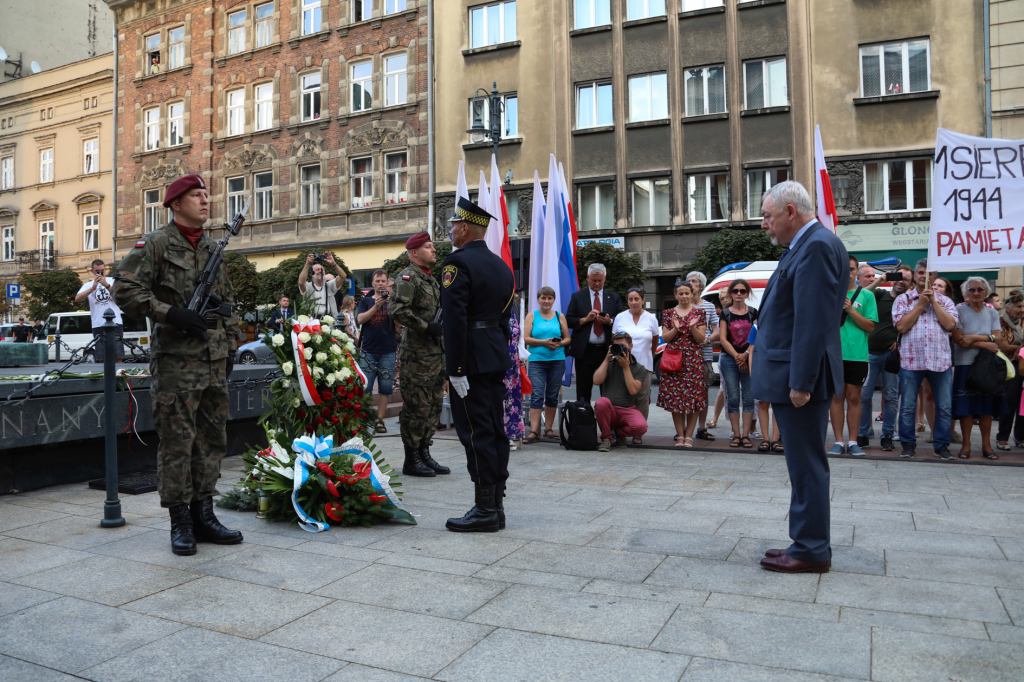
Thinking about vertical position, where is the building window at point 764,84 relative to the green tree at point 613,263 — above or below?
above

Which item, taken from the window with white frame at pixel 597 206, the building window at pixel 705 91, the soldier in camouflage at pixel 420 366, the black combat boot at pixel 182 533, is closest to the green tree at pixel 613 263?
the window with white frame at pixel 597 206

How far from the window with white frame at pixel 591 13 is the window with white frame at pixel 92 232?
26.4 metres

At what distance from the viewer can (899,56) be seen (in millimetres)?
23234

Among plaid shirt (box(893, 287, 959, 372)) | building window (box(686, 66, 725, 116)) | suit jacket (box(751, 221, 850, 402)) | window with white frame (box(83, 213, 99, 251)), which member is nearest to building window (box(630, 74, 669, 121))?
building window (box(686, 66, 725, 116))

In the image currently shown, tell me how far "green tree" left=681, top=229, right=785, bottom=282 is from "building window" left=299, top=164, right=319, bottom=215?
15965 millimetres

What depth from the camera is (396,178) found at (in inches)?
1198

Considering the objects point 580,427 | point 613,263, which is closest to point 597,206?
point 613,263

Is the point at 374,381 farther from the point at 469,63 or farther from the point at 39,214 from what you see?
the point at 39,214

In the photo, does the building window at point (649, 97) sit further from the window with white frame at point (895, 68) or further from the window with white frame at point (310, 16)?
the window with white frame at point (310, 16)

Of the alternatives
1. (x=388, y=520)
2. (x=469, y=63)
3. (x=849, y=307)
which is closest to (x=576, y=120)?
(x=469, y=63)

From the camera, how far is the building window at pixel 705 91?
82.6 feet

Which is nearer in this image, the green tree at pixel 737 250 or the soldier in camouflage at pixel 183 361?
the soldier in camouflage at pixel 183 361

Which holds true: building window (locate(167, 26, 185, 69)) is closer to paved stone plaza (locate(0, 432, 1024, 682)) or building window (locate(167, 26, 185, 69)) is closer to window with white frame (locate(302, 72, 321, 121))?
window with white frame (locate(302, 72, 321, 121))

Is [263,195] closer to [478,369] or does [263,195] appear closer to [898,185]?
[898,185]
